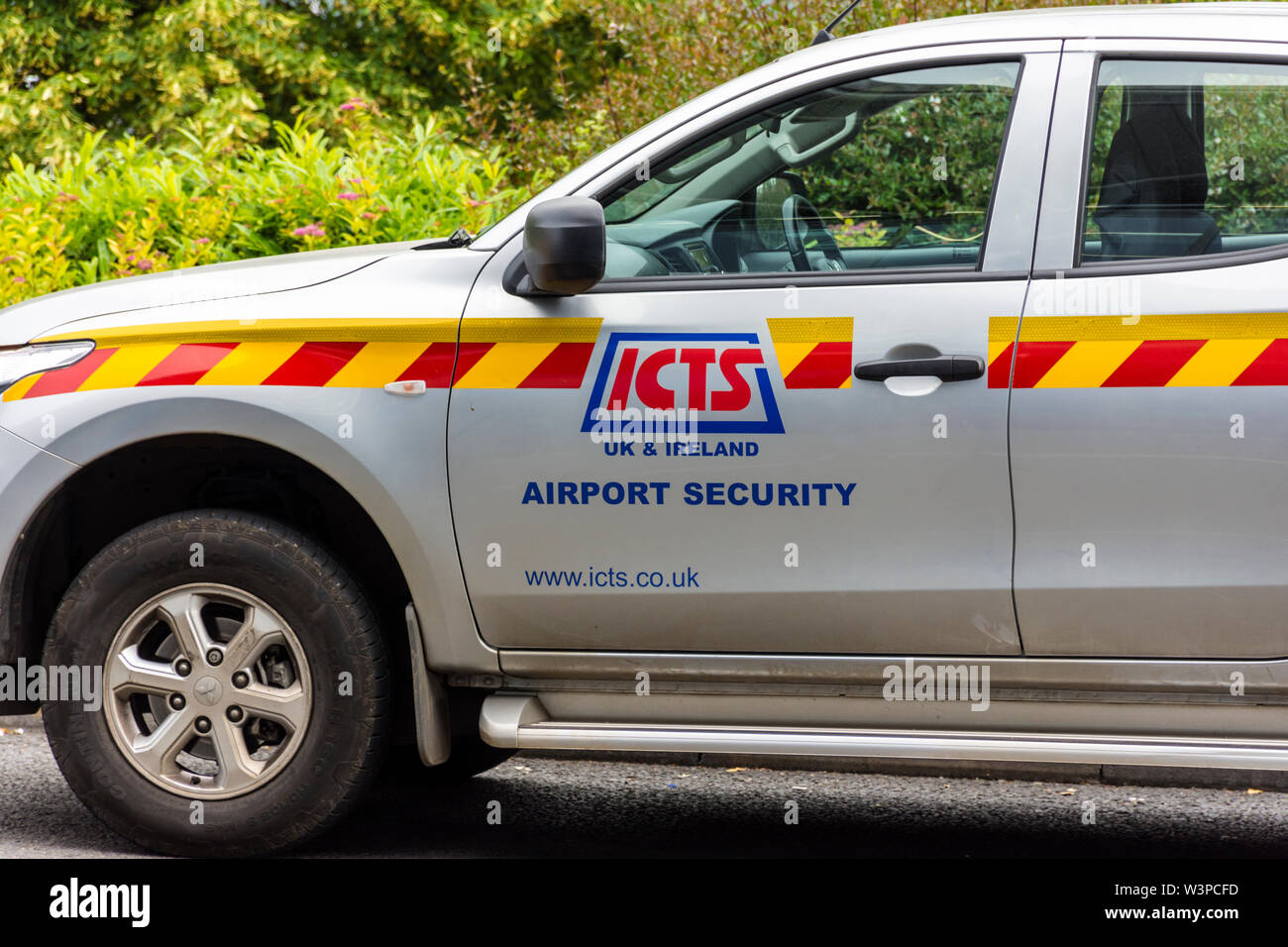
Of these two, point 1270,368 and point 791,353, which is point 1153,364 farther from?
point 791,353

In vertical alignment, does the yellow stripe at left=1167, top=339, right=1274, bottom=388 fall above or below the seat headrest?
below

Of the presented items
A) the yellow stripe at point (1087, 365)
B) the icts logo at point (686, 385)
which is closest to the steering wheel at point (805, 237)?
the icts logo at point (686, 385)

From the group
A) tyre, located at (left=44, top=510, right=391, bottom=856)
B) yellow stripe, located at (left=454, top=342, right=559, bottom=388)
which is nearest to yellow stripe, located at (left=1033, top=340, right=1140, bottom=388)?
yellow stripe, located at (left=454, top=342, right=559, bottom=388)

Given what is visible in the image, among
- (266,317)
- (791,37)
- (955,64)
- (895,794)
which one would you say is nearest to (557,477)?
(266,317)

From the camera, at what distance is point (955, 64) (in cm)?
344

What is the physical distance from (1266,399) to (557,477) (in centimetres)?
150

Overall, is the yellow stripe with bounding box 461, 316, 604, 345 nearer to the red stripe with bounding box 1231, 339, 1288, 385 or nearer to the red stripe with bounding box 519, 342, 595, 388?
the red stripe with bounding box 519, 342, 595, 388

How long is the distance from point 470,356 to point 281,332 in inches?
18.0

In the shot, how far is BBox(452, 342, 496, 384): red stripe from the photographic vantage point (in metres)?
3.43

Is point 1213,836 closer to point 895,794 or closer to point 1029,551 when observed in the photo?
point 895,794

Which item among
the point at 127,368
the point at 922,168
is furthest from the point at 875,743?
the point at 922,168

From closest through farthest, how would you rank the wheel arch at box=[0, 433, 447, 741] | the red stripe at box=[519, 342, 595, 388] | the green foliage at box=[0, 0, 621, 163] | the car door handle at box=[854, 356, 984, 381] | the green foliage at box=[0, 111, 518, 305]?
the car door handle at box=[854, 356, 984, 381] → the red stripe at box=[519, 342, 595, 388] → the wheel arch at box=[0, 433, 447, 741] → the green foliage at box=[0, 111, 518, 305] → the green foliage at box=[0, 0, 621, 163]

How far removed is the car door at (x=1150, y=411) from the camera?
3154mm

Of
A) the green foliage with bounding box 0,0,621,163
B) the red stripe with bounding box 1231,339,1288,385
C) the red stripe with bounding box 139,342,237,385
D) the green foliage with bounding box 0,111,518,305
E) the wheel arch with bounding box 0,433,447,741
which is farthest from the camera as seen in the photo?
the green foliage with bounding box 0,0,621,163
